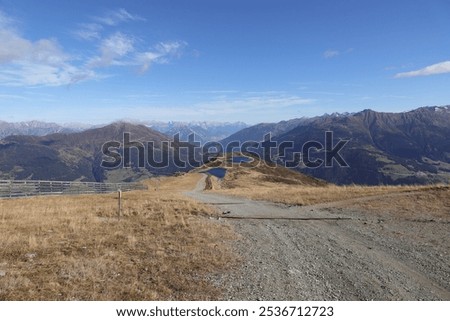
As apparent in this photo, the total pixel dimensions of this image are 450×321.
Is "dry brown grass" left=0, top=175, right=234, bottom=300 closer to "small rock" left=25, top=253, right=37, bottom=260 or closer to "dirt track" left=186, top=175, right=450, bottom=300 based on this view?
"small rock" left=25, top=253, right=37, bottom=260

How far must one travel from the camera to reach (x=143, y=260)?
12656 mm

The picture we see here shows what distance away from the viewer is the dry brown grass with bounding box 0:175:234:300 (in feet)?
31.7

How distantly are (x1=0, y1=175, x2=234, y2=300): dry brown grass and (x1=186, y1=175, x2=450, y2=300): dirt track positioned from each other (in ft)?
3.99

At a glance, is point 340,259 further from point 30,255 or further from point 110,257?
point 30,255

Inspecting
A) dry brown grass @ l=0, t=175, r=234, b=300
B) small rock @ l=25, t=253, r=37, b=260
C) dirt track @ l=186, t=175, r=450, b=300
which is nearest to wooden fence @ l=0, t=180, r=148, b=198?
dry brown grass @ l=0, t=175, r=234, b=300

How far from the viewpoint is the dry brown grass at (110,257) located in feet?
31.7

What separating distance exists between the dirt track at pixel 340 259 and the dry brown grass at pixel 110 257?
1215 mm

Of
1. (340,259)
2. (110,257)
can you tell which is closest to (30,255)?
(110,257)

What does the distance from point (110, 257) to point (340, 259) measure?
8101 mm

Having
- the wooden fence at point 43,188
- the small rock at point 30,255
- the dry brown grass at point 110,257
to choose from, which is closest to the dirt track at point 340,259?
the dry brown grass at point 110,257

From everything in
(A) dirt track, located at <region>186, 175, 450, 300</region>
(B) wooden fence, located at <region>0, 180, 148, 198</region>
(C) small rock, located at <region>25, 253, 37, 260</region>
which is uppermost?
(C) small rock, located at <region>25, 253, 37, 260</region>
